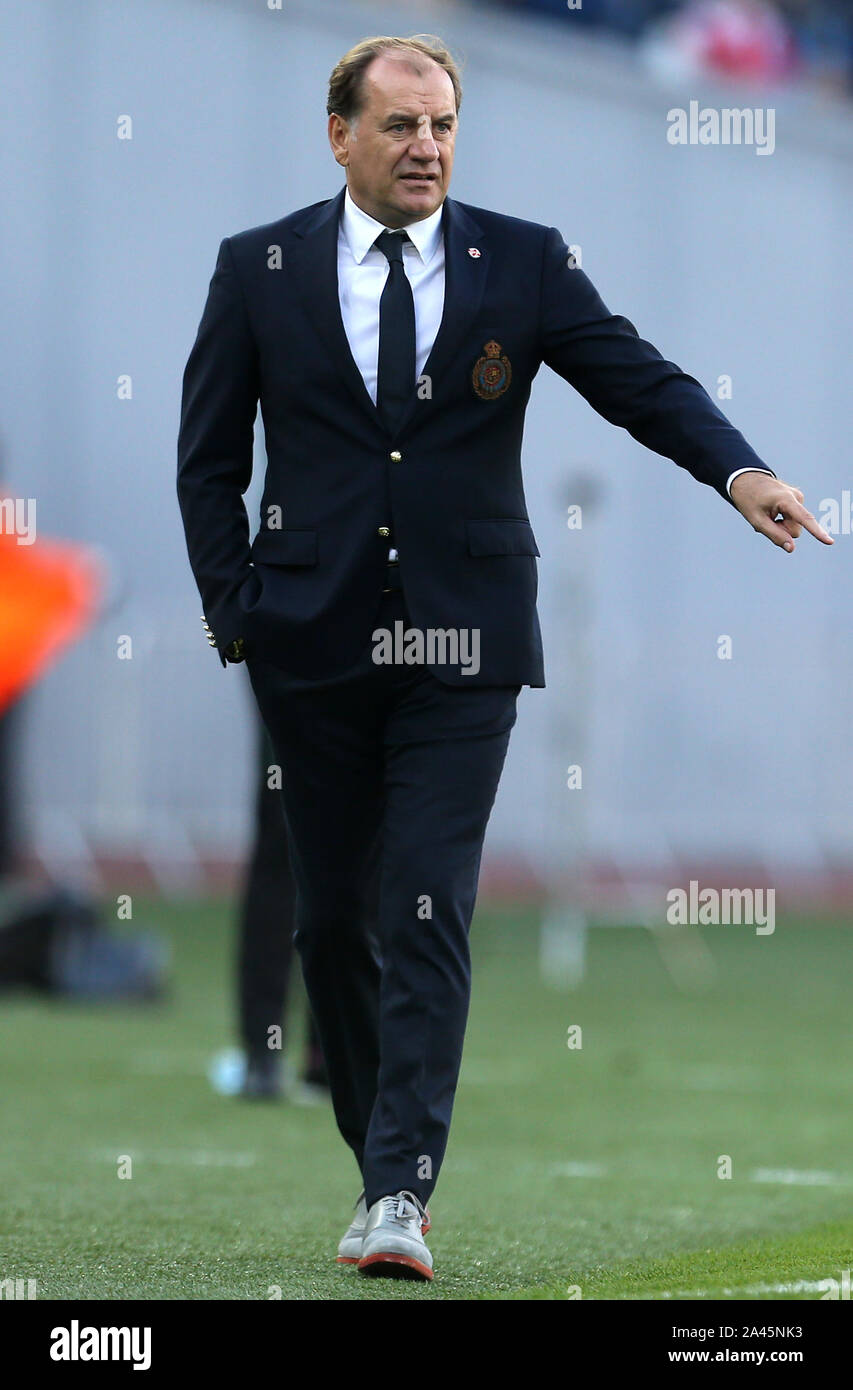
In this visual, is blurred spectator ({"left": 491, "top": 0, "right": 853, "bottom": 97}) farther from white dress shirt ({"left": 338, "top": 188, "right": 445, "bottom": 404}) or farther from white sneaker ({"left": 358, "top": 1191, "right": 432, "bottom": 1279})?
white sneaker ({"left": 358, "top": 1191, "right": 432, "bottom": 1279})

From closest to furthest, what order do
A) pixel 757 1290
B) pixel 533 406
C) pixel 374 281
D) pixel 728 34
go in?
pixel 757 1290 → pixel 374 281 → pixel 533 406 → pixel 728 34

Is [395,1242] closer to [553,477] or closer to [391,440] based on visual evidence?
[391,440]

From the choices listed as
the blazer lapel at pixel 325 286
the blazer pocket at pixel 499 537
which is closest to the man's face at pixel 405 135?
the blazer lapel at pixel 325 286

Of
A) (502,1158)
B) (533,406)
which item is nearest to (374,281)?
(502,1158)

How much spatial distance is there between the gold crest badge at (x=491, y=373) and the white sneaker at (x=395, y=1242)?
4.25ft

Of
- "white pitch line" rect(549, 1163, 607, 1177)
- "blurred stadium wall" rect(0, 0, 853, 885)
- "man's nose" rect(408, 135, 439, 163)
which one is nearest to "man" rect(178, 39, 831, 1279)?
"man's nose" rect(408, 135, 439, 163)

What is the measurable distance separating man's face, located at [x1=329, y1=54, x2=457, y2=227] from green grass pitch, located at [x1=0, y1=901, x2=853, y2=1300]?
174cm

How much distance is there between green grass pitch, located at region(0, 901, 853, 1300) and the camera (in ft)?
12.5

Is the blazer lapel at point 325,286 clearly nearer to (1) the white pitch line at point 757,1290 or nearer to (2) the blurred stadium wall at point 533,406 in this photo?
(1) the white pitch line at point 757,1290

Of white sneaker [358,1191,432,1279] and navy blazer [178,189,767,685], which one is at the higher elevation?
navy blazer [178,189,767,685]

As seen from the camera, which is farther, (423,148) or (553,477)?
(553,477)

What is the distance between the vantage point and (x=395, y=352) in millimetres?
3867

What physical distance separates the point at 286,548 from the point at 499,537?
0.35m
